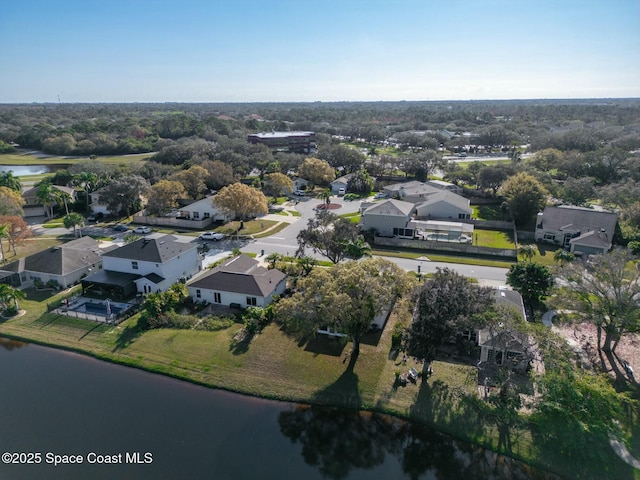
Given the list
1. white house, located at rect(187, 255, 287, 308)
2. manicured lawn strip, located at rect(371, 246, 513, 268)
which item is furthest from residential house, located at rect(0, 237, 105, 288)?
manicured lawn strip, located at rect(371, 246, 513, 268)

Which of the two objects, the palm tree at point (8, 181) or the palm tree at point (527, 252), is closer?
the palm tree at point (527, 252)

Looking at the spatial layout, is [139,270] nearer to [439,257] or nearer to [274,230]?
[274,230]

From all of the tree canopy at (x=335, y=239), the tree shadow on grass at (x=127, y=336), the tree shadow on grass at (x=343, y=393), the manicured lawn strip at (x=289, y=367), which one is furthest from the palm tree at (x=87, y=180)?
the tree shadow on grass at (x=343, y=393)

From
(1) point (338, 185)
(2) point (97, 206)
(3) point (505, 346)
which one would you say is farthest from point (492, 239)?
(2) point (97, 206)

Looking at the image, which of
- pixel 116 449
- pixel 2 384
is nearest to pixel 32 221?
pixel 2 384

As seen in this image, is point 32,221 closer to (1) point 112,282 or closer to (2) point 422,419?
(1) point 112,282

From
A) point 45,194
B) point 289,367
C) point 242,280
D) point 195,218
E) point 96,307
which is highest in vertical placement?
point 45,194

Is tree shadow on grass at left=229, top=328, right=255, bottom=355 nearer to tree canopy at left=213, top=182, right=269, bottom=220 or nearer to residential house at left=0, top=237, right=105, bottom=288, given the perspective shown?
residential house at left=0, top=237, right=105, bottom=288

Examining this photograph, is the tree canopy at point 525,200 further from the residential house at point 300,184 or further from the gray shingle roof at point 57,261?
the gray shingle roof at point 57,261
